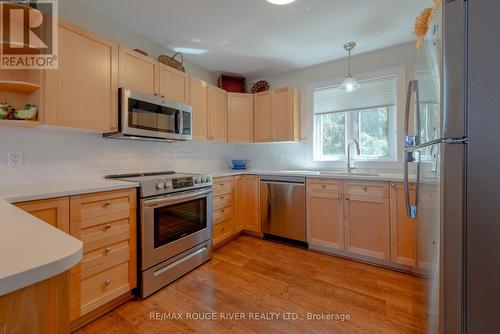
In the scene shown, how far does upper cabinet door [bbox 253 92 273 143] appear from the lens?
3406mm

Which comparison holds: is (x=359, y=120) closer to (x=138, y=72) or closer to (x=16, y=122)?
(x=138, y=72)

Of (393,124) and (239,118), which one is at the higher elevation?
(239,118)

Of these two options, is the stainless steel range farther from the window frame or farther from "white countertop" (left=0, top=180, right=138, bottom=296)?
the window frame

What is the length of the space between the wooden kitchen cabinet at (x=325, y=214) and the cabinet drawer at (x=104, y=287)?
6.57ft

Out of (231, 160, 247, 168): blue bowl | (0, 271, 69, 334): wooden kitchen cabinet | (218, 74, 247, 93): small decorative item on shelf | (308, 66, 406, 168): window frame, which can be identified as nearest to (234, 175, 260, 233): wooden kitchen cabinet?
(231, 160, 247, 168): blue bowl

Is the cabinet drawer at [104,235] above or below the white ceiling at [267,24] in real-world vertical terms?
below

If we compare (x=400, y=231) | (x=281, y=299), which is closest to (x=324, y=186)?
(x=400, y=231)

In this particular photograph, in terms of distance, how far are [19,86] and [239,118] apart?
2424 mm

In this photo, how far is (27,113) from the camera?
1.57 m

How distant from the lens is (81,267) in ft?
4.90

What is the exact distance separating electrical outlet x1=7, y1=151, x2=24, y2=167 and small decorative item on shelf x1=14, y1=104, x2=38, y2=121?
0.98 feet

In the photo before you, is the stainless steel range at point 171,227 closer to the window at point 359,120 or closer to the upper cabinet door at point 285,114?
the upper cabinet door at point 285,114

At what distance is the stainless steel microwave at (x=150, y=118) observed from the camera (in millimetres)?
2021

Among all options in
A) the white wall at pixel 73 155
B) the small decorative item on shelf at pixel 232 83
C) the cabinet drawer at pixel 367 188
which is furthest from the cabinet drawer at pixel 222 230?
the small decorative item on shelf at pixel 232 83
